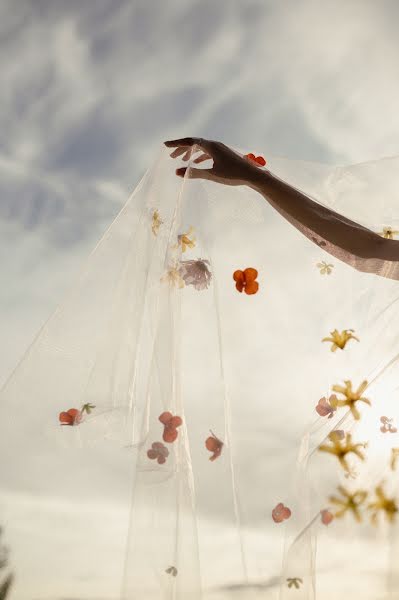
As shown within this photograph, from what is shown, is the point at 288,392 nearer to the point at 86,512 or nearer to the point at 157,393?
the point at 157,393

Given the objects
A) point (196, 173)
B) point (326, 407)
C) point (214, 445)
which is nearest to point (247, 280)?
point (196, 173)

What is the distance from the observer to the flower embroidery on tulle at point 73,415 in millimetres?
2162

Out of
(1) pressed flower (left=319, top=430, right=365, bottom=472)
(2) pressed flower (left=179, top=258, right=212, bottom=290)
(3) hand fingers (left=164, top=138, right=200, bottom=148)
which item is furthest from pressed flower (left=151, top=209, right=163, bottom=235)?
(1) pressed flower (left=319, top=430, right=365, bottom=472)

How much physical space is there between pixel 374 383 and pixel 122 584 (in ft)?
3.69

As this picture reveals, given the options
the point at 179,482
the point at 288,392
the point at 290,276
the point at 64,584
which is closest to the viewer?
the point at 179,482

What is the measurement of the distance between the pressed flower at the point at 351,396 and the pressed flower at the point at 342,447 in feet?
0.33

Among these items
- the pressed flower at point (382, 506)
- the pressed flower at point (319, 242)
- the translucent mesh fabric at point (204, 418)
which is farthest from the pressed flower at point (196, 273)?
the pressed flower at point (382, 506)

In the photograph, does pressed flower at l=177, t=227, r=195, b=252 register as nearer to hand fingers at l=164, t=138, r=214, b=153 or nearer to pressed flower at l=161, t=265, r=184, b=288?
pressed flower at l=161, t=265, r=184, b=288

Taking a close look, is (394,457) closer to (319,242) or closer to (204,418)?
(204,418)

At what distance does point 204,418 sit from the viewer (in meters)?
2.23

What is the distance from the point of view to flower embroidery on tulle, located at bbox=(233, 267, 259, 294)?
259 cm

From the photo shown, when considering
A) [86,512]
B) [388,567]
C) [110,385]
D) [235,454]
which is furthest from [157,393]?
[388,567]

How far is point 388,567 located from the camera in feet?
5.93

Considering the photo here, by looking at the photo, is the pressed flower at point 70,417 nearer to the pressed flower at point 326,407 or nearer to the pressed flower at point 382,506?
the pressed flower at point 326,407
